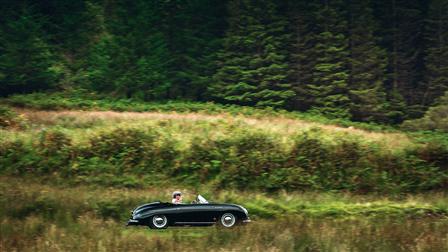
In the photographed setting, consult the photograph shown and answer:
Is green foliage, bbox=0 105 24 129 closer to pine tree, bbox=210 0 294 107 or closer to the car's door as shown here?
the car's door

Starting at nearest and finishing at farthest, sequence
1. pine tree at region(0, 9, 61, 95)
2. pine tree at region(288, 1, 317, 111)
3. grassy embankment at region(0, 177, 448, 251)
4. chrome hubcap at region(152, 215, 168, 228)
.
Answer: grassy embankment at region(0, 177, 448, 251), chrome hubcap at region(152, 215, 168, 228), pine tree at region(0, 9, 61, 95), pine tree at region(288, 1, 317, 111)

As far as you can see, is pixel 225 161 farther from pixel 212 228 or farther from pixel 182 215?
pixel 212 228

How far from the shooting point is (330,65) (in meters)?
41.2

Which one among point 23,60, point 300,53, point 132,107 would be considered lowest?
point 132,107

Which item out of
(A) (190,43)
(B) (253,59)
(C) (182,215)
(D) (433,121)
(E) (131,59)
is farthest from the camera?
(A) (190,43)

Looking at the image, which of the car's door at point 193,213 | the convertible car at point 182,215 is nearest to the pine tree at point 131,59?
the convertible car at point 182,215

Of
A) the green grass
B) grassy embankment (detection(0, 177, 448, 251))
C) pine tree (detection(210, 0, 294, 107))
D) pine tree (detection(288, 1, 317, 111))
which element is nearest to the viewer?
grassy embankment (detection(0, 177, 448, 251))

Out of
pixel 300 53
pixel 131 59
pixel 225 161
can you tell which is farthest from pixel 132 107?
pixel 225 161

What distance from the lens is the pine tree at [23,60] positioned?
39.2m

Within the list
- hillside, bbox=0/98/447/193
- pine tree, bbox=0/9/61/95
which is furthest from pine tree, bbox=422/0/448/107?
pine tree, bbox=0/9/61/95

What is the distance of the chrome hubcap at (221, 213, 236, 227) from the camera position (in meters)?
9.67

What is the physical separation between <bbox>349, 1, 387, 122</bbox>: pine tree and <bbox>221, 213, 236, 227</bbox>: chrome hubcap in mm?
31915

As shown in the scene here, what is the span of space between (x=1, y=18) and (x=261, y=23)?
2402 centimetres

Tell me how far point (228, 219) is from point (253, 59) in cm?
3348
